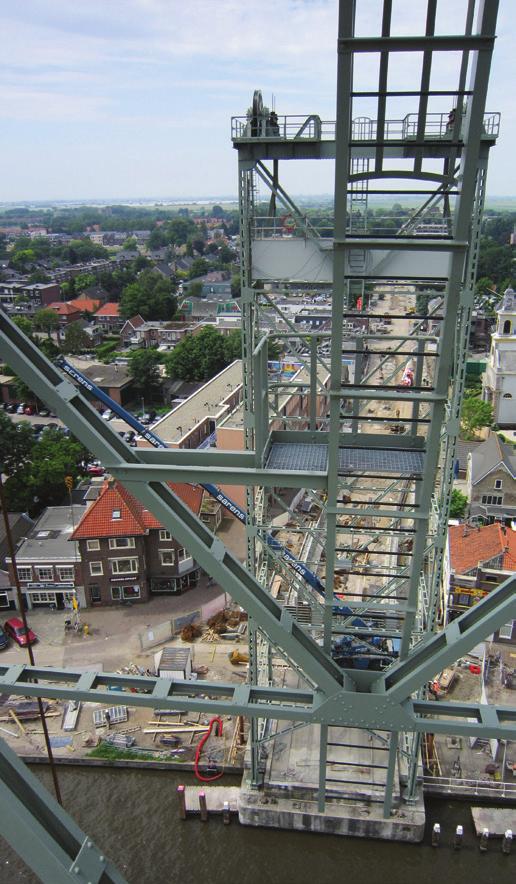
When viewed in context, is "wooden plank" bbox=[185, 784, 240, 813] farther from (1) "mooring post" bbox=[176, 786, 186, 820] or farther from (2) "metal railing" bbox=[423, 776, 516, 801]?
(2) "metal railing" bbox=[423, 776, 516, 801]

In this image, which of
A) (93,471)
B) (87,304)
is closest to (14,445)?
(93,471)

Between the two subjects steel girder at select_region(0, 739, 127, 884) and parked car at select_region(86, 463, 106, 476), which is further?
parked car at select_region(86, 463, 106, 476)

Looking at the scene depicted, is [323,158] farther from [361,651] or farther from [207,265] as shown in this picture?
[207,265]

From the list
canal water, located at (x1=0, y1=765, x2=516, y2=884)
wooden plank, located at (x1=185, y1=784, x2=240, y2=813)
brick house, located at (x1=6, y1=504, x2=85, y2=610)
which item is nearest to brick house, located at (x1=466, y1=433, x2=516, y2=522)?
canal water, located at (x1=0, y1=765, x2=516, y2=884)

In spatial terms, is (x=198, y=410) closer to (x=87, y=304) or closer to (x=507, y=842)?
(x=507, y=842)

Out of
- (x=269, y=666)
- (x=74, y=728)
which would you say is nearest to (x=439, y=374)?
(x=269, y=666)

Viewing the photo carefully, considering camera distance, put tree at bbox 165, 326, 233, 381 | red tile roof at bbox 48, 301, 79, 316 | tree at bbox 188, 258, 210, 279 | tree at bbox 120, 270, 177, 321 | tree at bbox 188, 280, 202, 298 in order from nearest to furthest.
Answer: tree at bbox 165, 326, 233, 381
red tile roof at bbox 48, 301, 79, 316
tree at bbox 120, 270, 177, 321
tree at bbox 188, 280, 202, 298
tree at bbox 188, 258, 210, 279
